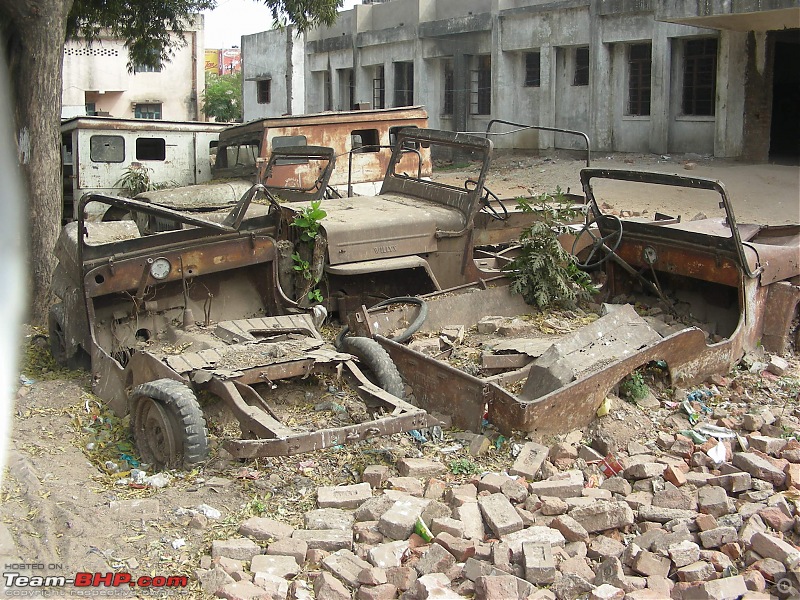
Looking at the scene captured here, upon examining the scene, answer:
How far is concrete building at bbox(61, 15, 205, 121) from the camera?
27.1 m

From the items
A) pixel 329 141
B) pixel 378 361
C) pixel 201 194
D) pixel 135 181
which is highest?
Result: pixel 329 141

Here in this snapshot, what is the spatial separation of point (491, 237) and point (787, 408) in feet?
10.7

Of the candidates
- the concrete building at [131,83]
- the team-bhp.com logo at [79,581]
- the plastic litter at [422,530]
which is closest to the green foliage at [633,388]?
the plastic litter at [422,530]

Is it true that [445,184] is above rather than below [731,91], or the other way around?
below

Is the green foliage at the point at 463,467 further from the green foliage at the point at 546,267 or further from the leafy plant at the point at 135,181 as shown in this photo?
the leafy plant at the point at 135,181

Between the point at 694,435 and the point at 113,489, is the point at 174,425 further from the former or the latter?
the point at 694,435

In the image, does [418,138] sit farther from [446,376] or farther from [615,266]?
[446,376]

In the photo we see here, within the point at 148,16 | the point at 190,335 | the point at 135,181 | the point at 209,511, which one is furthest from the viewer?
the point at 148,16

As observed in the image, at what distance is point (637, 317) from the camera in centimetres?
606

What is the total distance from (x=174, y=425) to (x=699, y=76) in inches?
632

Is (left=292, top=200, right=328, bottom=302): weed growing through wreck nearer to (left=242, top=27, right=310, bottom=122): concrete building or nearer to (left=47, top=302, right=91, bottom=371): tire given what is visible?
(left=47, top=302, right=91, bottom=371): tire

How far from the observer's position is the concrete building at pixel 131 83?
27.1 metres

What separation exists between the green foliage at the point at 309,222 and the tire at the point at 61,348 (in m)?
1.74

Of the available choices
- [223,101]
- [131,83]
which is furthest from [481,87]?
[131,83]
